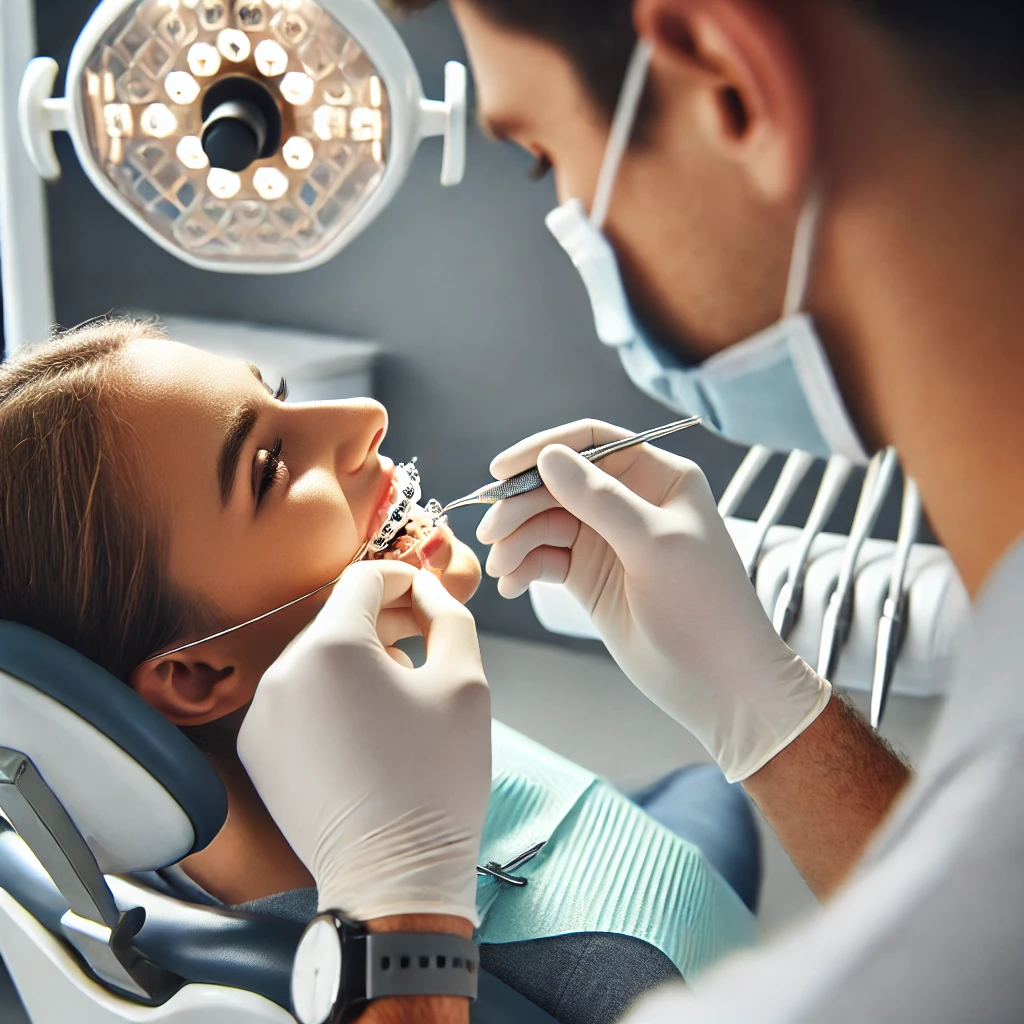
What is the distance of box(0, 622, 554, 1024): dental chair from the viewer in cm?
94

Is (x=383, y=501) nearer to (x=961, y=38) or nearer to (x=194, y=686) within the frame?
(x=194, y=686)

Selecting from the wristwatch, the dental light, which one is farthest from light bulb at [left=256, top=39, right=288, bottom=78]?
the wristwatch

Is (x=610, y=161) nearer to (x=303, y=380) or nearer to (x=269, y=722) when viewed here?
(x=269, y=722)

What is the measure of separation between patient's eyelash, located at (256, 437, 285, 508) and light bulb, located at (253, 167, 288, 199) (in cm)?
31

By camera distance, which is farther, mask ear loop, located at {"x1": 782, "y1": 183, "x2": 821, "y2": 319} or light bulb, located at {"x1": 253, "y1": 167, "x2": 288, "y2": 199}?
light bulb, located at {"x1": 253, "y1": 167, "x2": 288, "y2": 199}

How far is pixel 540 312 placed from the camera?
1.74 meters

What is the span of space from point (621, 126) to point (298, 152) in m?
0.68

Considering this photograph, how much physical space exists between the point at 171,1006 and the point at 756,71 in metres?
1.05

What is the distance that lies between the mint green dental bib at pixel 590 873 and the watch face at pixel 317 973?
286mm

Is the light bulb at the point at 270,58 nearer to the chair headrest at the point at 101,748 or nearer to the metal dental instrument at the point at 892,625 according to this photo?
the chair headrest at the point at 101,748

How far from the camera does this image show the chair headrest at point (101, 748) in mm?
938

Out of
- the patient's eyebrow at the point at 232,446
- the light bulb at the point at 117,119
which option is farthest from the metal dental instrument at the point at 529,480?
the light bulb at the point at 117,119

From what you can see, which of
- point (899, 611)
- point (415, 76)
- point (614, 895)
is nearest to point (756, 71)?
point (415, 76)

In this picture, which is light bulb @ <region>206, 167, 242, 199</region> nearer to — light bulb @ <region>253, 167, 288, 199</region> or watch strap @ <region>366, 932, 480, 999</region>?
light bulb @ <region>253, 167, 288, 199</region>
